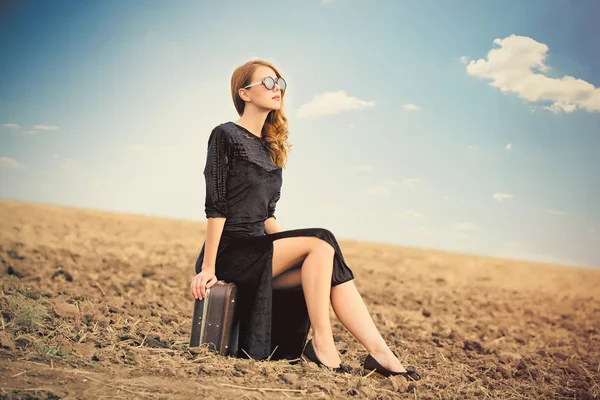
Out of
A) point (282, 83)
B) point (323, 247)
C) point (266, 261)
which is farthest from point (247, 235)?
point (282, 83)

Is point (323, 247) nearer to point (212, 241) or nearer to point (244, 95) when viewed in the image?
point (212, 241)

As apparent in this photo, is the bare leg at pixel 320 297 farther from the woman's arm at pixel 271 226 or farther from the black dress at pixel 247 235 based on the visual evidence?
the woman's arm at pixel 271 226

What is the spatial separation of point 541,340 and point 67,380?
205 inches

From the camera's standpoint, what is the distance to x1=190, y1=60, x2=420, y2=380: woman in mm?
3459

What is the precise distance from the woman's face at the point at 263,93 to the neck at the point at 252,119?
47 millimetres

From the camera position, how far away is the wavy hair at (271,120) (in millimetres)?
3784

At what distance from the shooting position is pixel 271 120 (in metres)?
3.92

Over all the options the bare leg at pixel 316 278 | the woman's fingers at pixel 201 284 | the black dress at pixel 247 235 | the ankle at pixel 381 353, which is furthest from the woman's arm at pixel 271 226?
the ankle at pixel 381 353

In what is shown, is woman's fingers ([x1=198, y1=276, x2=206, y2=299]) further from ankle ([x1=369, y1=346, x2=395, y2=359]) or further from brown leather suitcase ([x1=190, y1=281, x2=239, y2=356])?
ankle ([x1=369, y1=346, x2=395, y2=359])

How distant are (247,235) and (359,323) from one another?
0.77 meters

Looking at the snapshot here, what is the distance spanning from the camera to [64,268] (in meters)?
6.88

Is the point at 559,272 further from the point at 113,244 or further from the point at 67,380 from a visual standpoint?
the point at 67,380

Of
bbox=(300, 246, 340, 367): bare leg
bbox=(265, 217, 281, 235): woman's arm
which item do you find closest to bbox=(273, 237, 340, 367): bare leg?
bbox=(300, 246, 340, 367): bare leg

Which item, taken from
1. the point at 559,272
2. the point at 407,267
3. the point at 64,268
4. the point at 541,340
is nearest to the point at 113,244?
the point at 64,268
